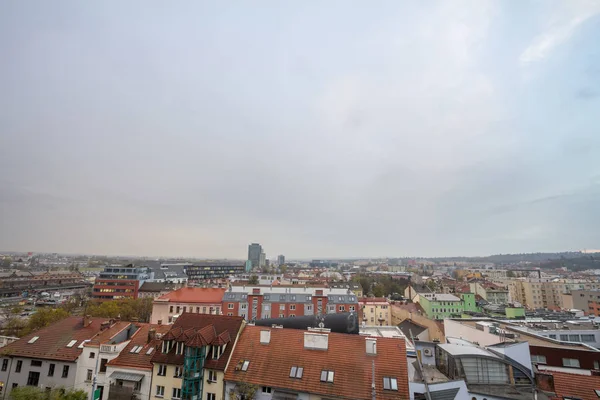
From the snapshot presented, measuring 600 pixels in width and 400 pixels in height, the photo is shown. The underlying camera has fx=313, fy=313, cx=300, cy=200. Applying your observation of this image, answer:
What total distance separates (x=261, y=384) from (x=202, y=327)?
8.10 metres

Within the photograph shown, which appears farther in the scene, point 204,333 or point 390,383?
point 204,333

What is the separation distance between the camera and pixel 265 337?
94.8 ft

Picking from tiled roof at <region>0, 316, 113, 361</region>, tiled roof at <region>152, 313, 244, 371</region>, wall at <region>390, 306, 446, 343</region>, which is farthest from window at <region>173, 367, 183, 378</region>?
wall at <region>390, 306, 446, 343</region>

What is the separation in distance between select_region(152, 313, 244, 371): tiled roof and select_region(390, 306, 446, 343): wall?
38852mm

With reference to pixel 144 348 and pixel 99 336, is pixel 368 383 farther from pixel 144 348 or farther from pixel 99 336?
pixel 99 336

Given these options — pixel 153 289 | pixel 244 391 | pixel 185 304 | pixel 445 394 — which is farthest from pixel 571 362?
pixel 153 289

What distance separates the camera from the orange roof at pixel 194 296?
238 feet

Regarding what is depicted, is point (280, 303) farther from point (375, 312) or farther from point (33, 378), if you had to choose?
point (33, 378)

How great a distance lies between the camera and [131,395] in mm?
27344

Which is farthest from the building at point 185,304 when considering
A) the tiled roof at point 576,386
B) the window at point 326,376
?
the tiled roof at point 576,386

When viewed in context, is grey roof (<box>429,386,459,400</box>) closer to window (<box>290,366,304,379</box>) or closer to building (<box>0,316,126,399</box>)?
window (<box>290,366,304,379</box>)

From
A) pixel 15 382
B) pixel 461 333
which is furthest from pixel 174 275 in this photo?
pixel 461 333

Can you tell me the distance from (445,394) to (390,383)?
5.12 meters

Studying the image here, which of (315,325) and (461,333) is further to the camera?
(461,333)
